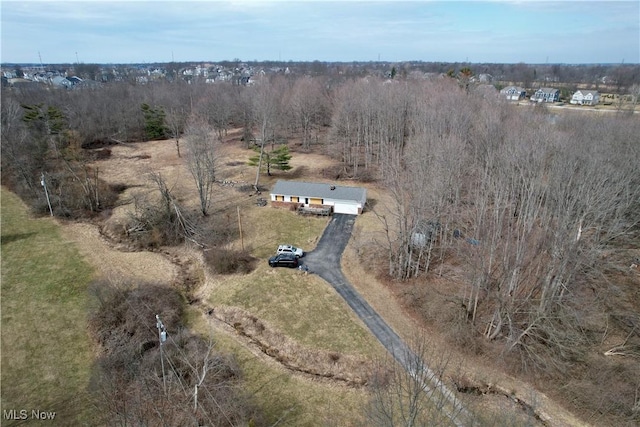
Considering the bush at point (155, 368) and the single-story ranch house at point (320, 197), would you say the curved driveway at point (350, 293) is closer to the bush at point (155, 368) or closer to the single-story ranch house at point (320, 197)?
the single-story ranch house at point (320, 197)

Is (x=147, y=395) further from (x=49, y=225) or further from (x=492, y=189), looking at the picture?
(x=49, y=225)

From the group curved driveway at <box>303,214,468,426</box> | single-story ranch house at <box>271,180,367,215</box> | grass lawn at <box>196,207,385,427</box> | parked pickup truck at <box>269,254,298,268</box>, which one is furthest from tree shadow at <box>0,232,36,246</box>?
curved driveway at <box>303,214,468,426</box>

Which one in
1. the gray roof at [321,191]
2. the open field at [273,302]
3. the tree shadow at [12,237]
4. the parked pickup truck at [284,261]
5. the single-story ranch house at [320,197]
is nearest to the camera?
the open field at [273,302]

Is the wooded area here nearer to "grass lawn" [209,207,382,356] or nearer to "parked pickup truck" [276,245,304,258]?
"grass lawn" [209,207,382,356]

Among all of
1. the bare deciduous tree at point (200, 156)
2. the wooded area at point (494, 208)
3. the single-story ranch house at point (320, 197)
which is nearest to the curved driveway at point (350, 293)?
the single-story ranch house at point (320, 197)

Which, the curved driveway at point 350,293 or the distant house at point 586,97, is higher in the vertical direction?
the distant house at point 586,97

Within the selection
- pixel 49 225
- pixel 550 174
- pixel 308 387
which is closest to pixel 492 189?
→ pixel 550 174

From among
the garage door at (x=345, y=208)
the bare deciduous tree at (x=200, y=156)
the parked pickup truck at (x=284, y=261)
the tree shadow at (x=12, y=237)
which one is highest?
the bare deciduous tree at (x=200, y=156)
